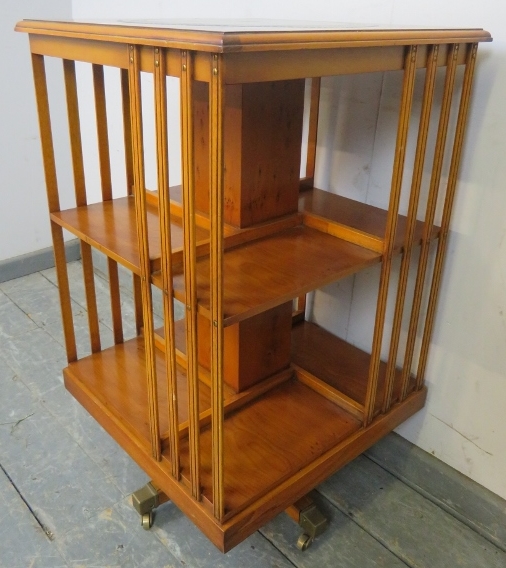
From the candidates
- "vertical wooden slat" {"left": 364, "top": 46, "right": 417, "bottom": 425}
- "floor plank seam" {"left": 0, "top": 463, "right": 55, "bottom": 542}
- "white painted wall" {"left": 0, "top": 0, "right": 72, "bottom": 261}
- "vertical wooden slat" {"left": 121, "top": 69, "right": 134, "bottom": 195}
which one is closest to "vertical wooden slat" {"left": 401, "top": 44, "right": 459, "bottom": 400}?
"vertical wooden slat" {"left": 364, "top": 46, "right": 417, "bottom": 425}

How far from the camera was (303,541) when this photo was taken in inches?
48.5

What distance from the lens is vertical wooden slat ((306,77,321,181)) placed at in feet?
4.40

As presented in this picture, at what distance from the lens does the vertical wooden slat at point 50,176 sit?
3.82ft

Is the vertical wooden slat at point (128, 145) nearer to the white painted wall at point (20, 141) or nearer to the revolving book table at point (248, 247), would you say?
the revolving book table at point (248, 247)

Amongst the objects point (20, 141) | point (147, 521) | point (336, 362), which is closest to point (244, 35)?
point (336, 362)

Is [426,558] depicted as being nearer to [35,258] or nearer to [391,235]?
[391,235]

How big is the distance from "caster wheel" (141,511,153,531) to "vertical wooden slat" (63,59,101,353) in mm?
442

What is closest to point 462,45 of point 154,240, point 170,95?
point 154,240

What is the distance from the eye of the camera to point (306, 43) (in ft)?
2.56

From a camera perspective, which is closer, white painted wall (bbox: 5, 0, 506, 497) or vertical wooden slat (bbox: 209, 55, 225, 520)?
vertical wooden slat (bbox: 209, 55, 225, 520)

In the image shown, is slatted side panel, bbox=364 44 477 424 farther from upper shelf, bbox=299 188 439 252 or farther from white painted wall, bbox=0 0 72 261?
white painted wall, bbox=0 0 72 261

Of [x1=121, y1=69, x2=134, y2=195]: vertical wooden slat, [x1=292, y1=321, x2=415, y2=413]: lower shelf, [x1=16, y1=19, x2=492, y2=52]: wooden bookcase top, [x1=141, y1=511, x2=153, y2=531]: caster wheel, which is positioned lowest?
[x1=141, y1=511, x2=153, y2=531]: caster wheel

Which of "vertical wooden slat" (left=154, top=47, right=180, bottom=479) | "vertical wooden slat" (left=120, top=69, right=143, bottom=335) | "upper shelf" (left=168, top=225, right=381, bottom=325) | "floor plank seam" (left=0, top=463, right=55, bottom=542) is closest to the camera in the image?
"vertical wooden slat" (left=154, top=47, right=180, bottom=479)

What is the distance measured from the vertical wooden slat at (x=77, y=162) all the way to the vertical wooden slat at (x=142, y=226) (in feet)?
1.21
